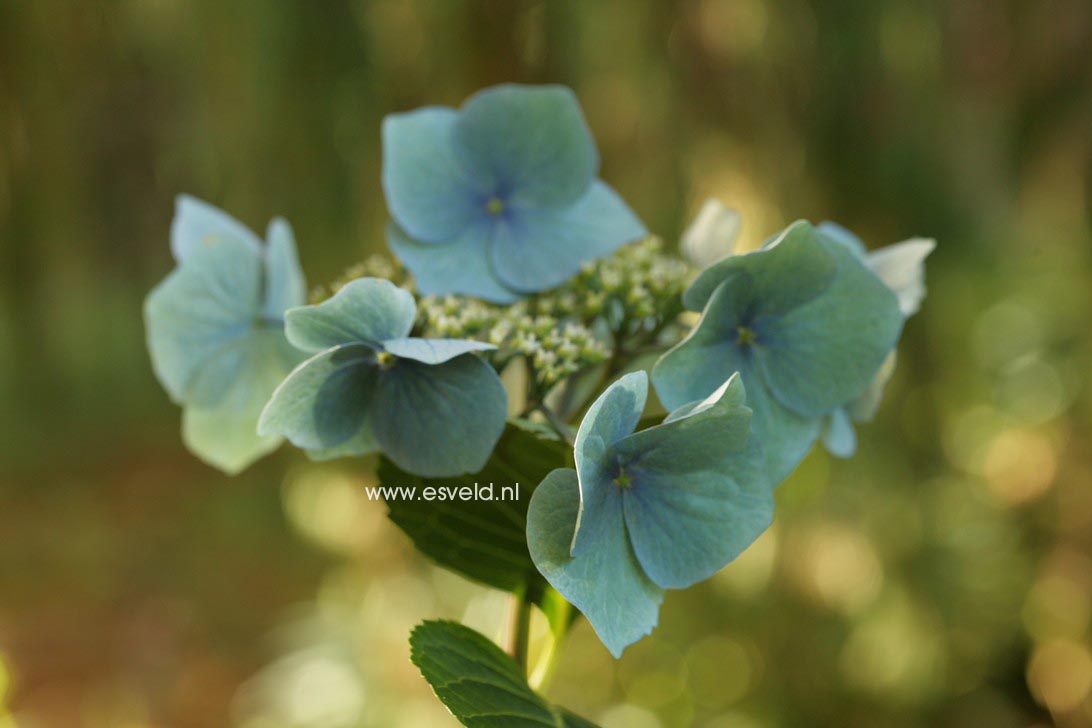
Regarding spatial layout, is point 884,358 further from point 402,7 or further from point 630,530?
point 402,7

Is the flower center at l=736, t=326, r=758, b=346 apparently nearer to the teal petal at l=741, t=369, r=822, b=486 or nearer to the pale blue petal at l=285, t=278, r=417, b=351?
the teal petal at l=741, t=369, r=822, b=486

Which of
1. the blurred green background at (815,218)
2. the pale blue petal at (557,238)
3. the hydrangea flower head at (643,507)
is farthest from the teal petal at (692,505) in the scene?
the blurred green background at (815,218)

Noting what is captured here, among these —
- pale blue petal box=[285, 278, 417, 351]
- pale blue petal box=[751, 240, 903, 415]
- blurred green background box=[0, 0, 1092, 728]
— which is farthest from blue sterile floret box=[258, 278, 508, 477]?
blurred green background box=[0, 0, 1092, 728]

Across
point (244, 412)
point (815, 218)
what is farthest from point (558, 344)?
point (815, 218)

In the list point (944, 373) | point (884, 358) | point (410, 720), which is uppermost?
point (884, 358)

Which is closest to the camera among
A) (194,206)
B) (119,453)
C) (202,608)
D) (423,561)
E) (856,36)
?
(194,206)

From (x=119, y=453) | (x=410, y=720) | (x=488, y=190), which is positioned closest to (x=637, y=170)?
(x=410, y=720)

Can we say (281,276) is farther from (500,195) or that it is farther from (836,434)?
(836,434)
